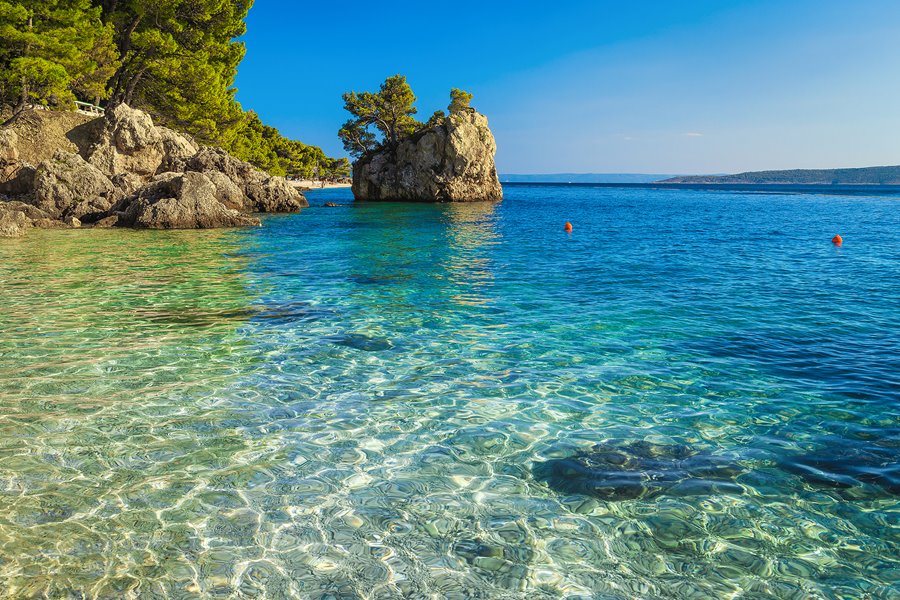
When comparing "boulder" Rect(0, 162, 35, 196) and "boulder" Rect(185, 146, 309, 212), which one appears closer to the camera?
"boulder" Rect(0, 162, 35, 196)

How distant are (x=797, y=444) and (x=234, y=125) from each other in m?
63.4

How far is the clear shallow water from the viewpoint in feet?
14.6

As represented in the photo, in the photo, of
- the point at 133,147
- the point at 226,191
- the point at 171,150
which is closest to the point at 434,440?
the point at 226,191

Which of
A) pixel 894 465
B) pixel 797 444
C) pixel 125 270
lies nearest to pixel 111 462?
pixel 797 444

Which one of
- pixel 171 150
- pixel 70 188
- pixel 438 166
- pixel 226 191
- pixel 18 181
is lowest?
pixel 226 191

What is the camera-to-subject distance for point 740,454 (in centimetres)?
639

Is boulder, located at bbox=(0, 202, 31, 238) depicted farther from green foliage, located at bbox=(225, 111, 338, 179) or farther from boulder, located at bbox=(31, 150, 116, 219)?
green foliage, located at bbox=(225, 111, 338, 179)

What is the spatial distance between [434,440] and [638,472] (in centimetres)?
228

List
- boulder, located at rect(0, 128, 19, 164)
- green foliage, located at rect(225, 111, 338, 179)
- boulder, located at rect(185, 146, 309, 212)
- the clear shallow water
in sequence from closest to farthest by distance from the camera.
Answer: the clear shallow water, boulder, located at rect(0, 128, 19, 164), boulder, located at rect(185, 146, 309, 212), green foliage, located at rect(225, 111, 338, 179)

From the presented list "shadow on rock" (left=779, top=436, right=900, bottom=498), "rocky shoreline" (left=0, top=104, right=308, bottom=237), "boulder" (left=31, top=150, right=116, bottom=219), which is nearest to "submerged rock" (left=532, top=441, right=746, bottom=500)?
"shadow on rock" (left=779, top=436, right=900, bottom=498)

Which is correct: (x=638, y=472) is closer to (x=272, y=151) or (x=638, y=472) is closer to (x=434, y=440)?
(x=434, y=440)

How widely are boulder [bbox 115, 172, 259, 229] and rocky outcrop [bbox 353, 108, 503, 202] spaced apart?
3810 cm

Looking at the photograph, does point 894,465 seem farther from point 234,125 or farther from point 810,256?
point 234,125

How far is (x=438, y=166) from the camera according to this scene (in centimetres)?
6900
